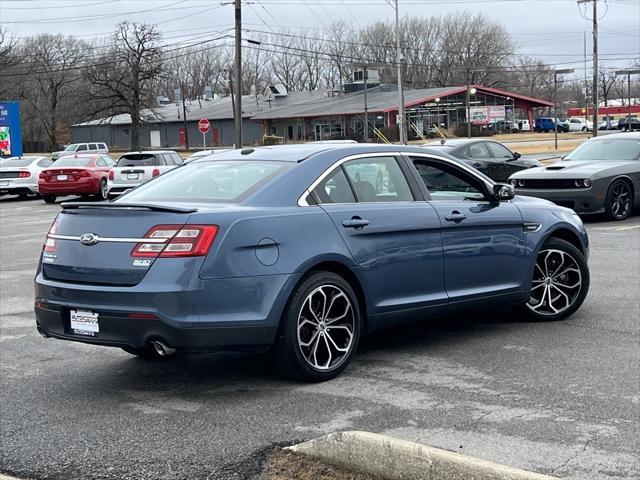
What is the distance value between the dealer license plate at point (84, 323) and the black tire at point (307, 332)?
1.14 metres

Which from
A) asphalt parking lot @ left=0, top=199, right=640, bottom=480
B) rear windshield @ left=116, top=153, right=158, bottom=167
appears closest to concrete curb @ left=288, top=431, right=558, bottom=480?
asphalt parking lot @ left=0, top=199, right=640, bottom=480

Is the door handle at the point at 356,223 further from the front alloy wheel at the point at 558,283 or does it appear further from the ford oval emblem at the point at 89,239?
the front alloy wheel at the point at 558,283

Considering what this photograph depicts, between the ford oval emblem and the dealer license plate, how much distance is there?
0.44 metres

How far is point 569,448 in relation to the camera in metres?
Result: 4.56

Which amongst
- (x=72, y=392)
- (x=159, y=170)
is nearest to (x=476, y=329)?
(x=72, y=392)

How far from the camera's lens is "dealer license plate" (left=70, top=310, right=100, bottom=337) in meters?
5.48

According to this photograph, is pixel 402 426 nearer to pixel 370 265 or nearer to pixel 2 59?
pixel 370 265

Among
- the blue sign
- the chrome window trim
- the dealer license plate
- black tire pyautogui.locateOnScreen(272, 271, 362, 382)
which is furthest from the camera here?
the blue sign

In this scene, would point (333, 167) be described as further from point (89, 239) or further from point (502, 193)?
point (89, 239)

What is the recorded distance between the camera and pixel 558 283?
7836 millimetres

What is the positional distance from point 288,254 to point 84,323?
4.49 ft

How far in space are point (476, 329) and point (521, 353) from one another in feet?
3.08

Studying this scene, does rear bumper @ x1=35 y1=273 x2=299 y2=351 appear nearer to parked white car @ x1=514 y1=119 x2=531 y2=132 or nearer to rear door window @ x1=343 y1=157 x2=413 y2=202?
rear door window @ x1=343 y1=157 x2=413 y2=202

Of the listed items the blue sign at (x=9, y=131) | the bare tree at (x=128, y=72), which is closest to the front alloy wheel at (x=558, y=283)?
the blue sign at (x=9, y=131)
